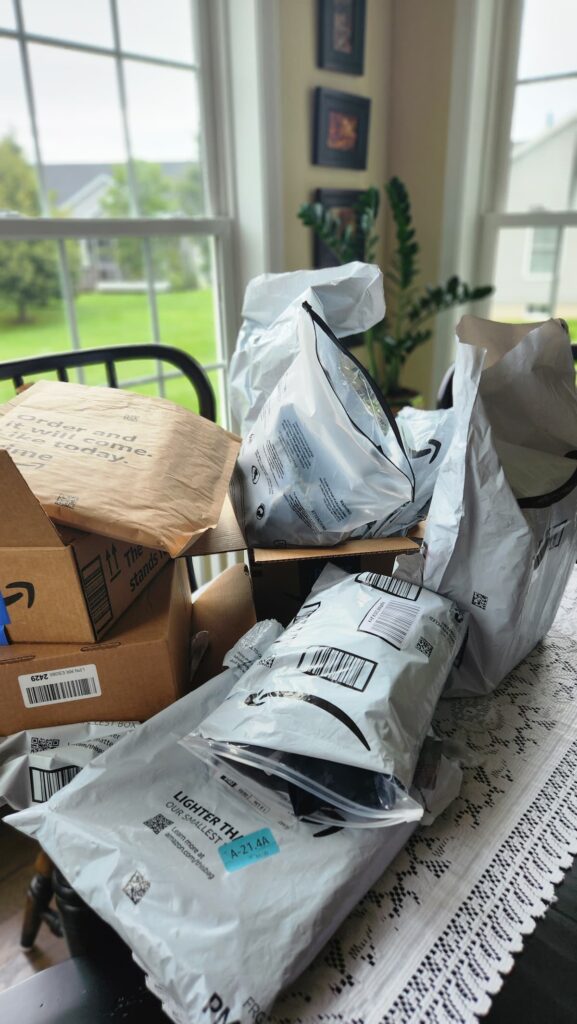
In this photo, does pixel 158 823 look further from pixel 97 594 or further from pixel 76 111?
pixel 76 111

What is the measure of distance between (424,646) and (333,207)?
197 centimetres

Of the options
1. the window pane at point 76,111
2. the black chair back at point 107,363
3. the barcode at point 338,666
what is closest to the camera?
the barcode at point 338,666

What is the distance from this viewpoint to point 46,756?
0.65 meters

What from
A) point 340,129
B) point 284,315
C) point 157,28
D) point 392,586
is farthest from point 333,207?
point 392,586

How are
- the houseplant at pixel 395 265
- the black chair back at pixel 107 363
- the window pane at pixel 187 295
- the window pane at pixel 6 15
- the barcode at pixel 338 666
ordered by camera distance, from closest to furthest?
the barcode at pixel 338 666 < the black chair back at pixel 107 363 < the window pane at pixel 6 15 < the window pane at pixel 187 295 < the houseplant at pixel 395 265

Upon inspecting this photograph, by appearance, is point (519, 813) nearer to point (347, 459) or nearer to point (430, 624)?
point (430, 624)

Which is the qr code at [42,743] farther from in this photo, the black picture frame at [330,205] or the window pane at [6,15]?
the black picture frame at [330,205]

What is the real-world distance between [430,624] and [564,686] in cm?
24

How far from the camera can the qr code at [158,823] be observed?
0.52 metres

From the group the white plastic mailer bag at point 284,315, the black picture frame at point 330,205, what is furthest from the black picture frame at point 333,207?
the white plastic mailer bag at point 284,315

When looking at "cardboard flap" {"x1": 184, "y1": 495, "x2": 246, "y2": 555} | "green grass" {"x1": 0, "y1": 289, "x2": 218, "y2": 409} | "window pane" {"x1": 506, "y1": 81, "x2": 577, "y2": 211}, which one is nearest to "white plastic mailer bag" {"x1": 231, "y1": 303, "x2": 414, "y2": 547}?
"cardboard flap" {"x1": 184, "y1": 495, "x2": 246, "y2": 555}

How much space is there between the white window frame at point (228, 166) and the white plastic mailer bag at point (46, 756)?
1284 millimetres

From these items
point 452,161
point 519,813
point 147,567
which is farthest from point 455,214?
point 519,813

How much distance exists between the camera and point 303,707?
54 cm
